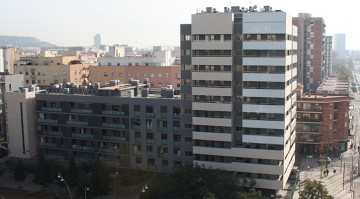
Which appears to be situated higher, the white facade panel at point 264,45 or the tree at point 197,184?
the white facade panel at point 264,45

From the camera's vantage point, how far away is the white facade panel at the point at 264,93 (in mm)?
68812

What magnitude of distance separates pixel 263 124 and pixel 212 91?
375 inches

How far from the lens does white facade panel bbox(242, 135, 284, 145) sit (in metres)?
69.2

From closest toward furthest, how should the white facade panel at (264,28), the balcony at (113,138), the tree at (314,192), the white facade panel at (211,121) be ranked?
the tree at (314,192) → the white facade panel at (264,28) → the white facade panel at (211,121) → the balcony at (113,138)

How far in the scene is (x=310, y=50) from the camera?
169 m

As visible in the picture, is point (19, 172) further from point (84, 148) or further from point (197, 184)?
point (197, 184)

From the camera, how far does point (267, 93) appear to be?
69.3m

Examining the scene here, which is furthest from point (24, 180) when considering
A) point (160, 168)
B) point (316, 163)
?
point (316, 163)

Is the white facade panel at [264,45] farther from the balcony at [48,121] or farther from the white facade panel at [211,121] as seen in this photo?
the balcony at [48,121]

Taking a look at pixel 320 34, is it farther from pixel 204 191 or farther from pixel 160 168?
pixel 204 191

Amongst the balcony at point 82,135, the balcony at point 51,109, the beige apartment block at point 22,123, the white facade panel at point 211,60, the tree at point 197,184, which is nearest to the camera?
the tree at point 197,184

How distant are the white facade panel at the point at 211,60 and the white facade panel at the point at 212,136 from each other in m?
11.3

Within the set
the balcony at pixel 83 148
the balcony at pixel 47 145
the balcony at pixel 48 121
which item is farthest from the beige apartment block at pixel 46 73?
the balcony at pixel 83 148

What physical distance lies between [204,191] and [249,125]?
1369cm
